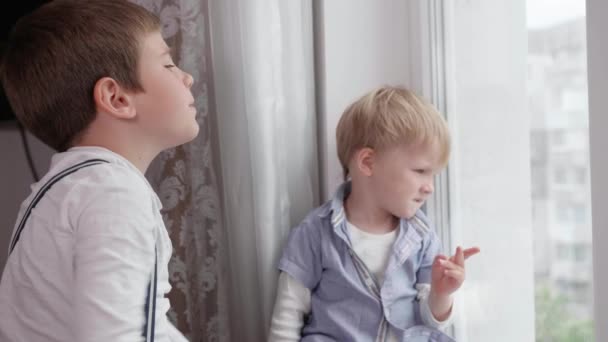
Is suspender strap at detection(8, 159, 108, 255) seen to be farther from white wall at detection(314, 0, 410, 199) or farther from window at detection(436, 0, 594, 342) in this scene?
window at detection(436, 0, 594, 342)

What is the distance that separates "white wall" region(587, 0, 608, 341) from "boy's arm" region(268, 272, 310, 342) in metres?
0.57

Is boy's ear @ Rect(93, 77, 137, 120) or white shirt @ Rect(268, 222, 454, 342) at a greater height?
boy's ear @ Rect(93, 77, 137, 120)

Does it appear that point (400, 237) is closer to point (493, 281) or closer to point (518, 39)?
point (493, 281)

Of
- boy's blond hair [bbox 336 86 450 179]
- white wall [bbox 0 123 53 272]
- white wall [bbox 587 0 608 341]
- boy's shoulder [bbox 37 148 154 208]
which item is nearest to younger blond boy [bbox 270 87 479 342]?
boy's blond hair [bbox 336 86 450 179]

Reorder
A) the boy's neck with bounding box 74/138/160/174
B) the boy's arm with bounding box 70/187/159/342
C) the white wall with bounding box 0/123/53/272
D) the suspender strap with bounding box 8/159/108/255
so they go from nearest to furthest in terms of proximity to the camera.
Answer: the boy's arm with bounding box 70/187/159/342, the suspender strap with bounding box 8/159/108/255, the boy's neck with bounding box 74/138/160/174, the white wall with bounding box 0/123/53/272

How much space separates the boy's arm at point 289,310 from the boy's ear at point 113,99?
47cm

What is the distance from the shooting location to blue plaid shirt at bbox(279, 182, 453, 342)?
4.36ft

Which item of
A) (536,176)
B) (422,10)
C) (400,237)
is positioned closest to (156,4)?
(422,10)

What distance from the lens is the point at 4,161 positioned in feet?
7.10

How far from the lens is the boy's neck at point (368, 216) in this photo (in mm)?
1406

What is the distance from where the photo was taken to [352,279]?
1.34 m

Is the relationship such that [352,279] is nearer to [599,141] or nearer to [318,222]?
[318,222]

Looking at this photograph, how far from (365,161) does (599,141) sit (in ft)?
1.56

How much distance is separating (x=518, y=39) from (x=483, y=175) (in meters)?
0.29
